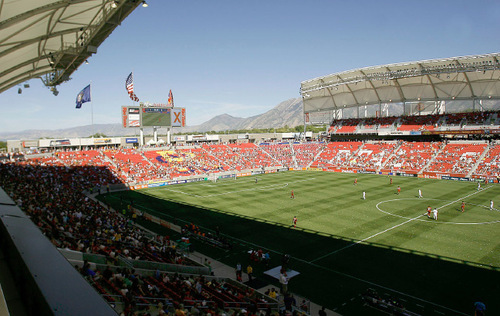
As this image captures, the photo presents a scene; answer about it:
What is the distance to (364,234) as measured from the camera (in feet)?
85.4

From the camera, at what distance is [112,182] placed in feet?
158

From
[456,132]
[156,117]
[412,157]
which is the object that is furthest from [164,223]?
[456,132]

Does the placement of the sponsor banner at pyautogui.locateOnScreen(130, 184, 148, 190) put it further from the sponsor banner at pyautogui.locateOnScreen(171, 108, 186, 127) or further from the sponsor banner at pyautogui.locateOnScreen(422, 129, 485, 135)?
the sponsor banner at pyautogui.locateOnScreen(422, 129, 485, 135)

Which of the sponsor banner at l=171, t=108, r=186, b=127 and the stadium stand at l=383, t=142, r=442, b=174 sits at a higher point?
the sponsor banner at l=171, t=108, r=186, b=127

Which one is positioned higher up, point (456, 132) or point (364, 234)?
point (456, 132)

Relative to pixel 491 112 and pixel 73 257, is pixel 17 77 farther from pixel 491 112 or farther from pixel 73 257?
pixel 491 112

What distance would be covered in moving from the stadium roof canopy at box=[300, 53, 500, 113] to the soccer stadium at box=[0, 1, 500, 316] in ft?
0.98

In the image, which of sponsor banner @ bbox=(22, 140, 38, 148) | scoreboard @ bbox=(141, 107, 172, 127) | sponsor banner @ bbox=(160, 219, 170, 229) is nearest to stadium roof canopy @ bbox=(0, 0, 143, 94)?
sponsor banner @ bbox=(160, 219, 170, 229)

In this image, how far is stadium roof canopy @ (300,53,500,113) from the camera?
52.7 meters

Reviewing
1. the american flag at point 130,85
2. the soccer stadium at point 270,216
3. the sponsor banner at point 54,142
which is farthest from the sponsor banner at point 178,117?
the sponsor banner at point 54,142

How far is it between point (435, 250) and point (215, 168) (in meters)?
45.3

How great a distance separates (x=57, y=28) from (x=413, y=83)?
6739 centimetres

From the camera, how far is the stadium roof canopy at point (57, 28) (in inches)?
317

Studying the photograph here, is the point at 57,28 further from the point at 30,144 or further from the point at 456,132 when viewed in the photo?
the point at 30,144
